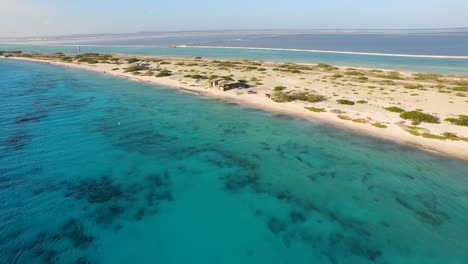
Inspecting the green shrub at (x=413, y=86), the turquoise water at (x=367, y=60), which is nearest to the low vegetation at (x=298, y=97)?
the green shrub at (x=413, y=86)

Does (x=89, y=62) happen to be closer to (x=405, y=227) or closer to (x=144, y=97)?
(x=144, y=97)

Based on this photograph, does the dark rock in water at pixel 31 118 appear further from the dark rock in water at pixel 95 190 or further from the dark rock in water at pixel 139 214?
the dark rock in water at pixel 139 214

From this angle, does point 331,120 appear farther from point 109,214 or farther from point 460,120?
point 109,214

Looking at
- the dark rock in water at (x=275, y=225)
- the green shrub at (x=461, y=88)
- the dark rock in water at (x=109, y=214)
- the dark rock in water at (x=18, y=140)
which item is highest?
the green shrub at (x=461, y=88)

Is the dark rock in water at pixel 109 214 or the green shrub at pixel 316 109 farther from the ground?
the green shrub at pixel 316 109

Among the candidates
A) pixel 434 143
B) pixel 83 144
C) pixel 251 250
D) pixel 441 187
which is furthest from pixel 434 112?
pixel 83 144

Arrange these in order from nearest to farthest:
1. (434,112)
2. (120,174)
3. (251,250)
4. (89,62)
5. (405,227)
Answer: (251,250) < (405,227) < (120,174) < (434,112) < (89,62)

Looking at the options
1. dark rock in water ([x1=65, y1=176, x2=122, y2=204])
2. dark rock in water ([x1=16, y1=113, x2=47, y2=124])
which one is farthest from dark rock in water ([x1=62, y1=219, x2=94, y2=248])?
dark rock in water ([x1=16, y1=113, x2=47, y2=124])

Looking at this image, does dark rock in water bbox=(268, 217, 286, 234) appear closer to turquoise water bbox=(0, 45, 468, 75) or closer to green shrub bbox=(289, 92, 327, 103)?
green shrub bbox=(289, 92, 327, 103)
